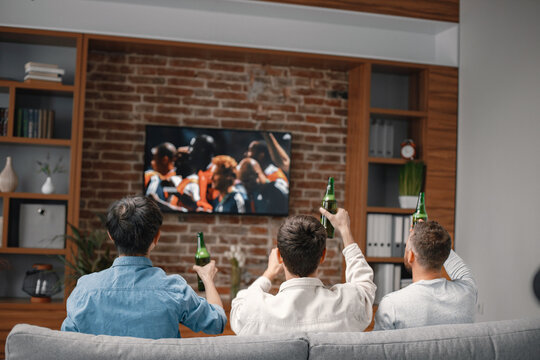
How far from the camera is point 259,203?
164 inches

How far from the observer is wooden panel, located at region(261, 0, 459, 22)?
386 cm

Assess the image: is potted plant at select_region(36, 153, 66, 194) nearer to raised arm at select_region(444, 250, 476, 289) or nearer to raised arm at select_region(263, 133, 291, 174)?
raised arm at select_region(263, 133, 291, 174)

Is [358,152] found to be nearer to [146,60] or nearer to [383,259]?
[383,259]

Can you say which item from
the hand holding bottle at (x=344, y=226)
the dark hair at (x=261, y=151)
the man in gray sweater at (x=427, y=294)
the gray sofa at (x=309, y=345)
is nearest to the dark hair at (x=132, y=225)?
the gray sofa at (x=309, y=345)

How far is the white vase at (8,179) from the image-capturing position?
3.59m

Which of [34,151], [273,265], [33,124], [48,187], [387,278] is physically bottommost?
[387,278]

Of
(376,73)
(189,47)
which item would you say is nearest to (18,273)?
(189,47)

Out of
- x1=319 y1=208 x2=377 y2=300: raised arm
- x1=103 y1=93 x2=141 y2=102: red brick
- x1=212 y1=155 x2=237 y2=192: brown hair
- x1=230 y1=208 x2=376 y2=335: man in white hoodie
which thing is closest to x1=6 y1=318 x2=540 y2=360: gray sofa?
x1=230 y1=208 x2=376 y2=335: man in white hoodie

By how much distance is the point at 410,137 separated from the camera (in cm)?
442

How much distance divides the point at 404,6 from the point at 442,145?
110 cm

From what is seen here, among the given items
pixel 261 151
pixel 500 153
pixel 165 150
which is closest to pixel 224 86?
pixel 261 151

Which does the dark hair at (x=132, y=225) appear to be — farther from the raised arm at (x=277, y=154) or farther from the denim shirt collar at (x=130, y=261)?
the raised arm at (x=277, y=154)

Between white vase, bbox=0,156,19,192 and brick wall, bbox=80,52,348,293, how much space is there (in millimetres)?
510

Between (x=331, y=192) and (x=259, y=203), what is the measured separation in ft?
5.61
